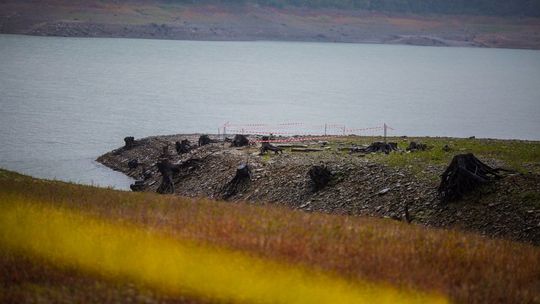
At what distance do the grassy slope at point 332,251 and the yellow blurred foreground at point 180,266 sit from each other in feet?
1.19

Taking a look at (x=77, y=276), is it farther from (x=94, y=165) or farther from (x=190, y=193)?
(x=94, y=165)

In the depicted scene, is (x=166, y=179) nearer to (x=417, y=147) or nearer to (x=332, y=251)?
(x=417, y=147)

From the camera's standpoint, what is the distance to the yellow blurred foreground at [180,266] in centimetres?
1232

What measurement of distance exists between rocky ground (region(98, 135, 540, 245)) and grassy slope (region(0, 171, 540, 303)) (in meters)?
→ 8.52

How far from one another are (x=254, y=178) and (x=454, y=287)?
2579 cm

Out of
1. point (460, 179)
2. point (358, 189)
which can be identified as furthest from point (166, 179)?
point (460, 179)

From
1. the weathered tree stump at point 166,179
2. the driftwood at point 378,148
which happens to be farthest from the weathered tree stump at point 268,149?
the weathered tree stump at point 166,179

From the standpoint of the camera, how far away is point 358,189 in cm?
3275

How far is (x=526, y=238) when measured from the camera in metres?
24.1

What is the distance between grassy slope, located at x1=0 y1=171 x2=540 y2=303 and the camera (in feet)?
40.9

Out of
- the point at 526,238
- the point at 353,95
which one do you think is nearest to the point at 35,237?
the point at 526,238

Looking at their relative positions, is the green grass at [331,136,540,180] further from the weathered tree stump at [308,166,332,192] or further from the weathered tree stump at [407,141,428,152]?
the weathered tree stump at [308,166,332,192]

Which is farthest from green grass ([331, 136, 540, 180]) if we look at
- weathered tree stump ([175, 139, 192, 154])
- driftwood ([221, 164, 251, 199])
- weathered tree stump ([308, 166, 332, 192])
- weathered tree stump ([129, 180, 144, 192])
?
weathered tree stump ([175, 139, 192, 154])

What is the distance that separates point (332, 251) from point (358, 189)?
61.2ft
